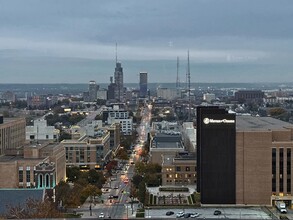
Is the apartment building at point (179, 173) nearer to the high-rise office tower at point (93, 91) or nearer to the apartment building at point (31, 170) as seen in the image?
the apartment building at point (31, 170)

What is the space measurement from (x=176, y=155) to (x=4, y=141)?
995 centimetres

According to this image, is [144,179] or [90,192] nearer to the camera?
[90,192]

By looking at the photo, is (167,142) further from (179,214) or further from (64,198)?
(179,214)

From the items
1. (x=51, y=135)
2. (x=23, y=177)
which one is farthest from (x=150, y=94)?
(x=23, y=177)

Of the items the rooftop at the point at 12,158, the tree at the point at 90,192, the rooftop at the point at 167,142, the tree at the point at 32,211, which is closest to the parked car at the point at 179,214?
the tree at the point at 32,211

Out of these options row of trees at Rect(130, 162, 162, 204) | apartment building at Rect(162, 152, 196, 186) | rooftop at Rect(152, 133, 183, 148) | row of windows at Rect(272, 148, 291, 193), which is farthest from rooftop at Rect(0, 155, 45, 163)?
rooftop at Rect(152, 133, 183, 148)

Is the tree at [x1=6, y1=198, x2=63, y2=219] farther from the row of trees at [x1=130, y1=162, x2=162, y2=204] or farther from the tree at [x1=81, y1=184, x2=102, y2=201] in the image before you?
the row of trees at [x1=130, y1=162, x2=162, y2=204]

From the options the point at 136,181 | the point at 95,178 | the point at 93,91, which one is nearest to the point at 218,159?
the point at 136,181

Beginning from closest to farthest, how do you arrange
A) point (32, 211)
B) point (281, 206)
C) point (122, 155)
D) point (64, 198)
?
1. point (32, 211)
2. point (281, 206)
3. point (64, 198)
4. point (122, 155)

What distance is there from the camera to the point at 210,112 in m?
25.5

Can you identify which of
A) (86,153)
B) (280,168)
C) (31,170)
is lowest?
(86,153)

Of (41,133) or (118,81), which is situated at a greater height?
(118,81)

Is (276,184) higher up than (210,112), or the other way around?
(210,112)

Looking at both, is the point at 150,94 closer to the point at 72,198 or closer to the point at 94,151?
the point at 94,151
